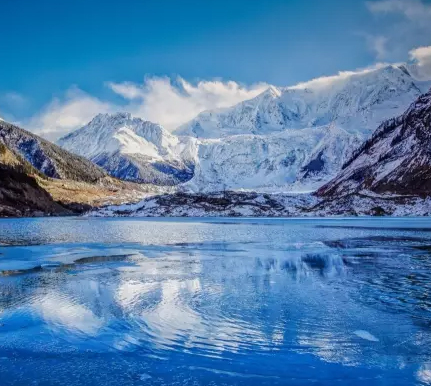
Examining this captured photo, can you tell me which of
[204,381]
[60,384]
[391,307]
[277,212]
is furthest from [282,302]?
[277,212]

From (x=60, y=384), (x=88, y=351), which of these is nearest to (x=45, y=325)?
(x=88, y=351)

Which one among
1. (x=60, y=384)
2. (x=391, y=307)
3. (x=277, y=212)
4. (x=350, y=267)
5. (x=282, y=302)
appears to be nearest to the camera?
(x=60, y=384)

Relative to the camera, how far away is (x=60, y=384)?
10531 mm

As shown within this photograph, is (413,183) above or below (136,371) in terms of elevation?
above

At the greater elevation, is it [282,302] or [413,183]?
[413,183]

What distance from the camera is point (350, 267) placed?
2972 centimetres

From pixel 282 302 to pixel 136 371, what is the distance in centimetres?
930

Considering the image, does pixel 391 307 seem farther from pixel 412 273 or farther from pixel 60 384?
pixel 60 384

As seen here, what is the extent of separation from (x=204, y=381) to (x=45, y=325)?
7611 millimetres

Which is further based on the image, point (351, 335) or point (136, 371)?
point (351, 335)

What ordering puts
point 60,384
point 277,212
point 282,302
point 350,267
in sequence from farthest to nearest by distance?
point 277,212
point 350,267
point 282,302
point 60,384

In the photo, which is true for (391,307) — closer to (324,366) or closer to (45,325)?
(324,366)

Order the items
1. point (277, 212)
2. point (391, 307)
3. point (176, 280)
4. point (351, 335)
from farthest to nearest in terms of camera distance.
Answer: point (277, 212) < point (176, 280) < point (391, 307) < point (351, 335)

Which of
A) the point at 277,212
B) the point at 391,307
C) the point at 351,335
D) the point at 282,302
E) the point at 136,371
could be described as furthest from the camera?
the point at 277,212
